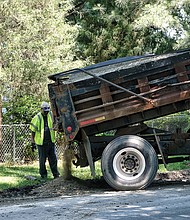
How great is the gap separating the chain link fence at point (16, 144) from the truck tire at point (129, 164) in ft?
23.6

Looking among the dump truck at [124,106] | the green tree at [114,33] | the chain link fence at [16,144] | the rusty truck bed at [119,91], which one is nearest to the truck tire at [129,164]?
the dump truck at [124,106]

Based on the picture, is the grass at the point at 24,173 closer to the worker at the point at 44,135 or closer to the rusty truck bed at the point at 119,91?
the worker at the point at 44,135

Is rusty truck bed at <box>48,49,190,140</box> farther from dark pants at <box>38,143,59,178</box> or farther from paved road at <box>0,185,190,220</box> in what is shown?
dark pants at <box>38,143,59,178</box>

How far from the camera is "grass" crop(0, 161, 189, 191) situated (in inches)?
441

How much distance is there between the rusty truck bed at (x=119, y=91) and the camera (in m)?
9.45

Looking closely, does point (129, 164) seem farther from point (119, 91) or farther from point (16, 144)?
point (16, 144)

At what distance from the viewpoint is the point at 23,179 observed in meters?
11.9

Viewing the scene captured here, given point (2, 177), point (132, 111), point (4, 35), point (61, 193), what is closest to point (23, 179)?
point (2, 177)

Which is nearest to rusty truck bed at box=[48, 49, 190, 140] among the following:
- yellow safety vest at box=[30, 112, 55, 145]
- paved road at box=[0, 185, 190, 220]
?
paved road at box=[0, 185, 190, 220]

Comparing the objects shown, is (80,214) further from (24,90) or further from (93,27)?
(93,27)

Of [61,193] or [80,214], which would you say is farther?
[61,193]

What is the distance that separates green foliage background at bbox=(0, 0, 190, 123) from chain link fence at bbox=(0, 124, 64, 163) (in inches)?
30.8

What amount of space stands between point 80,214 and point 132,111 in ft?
9.88

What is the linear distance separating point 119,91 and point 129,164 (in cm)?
136
